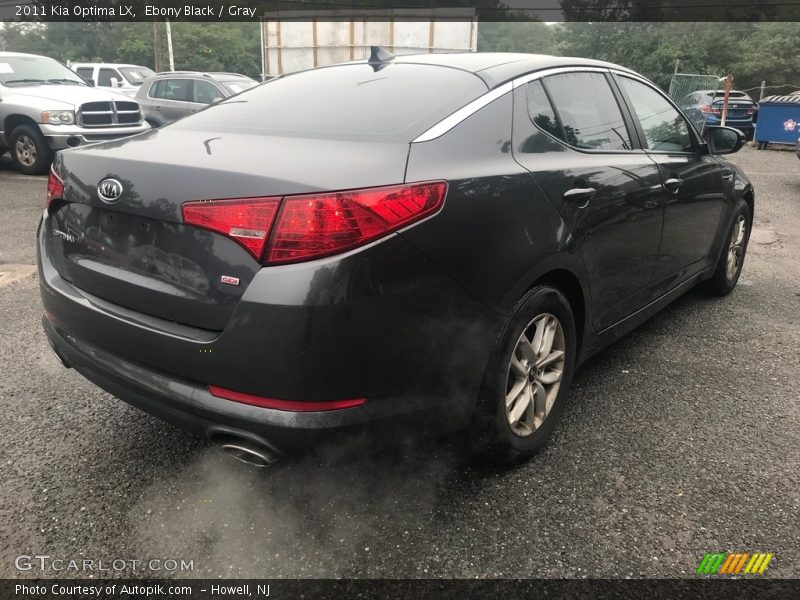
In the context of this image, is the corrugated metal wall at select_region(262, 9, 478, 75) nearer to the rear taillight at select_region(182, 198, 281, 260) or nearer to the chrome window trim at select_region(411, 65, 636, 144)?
the chrome window trim at select_region(411, 65, 636, 144)

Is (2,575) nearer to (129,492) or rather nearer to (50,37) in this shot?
(129,492)

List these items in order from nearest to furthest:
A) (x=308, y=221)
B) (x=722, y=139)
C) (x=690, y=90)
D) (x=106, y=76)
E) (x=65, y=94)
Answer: (x=308, y=221) < (x=722, y=139) < (x=65, y=94) < (x=106, y=76) < (x=690, y=90)

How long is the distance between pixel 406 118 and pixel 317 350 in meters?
0.95

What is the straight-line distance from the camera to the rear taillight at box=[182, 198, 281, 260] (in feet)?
5.97

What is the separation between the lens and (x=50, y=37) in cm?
6944

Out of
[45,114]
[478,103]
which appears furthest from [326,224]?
[45,114]

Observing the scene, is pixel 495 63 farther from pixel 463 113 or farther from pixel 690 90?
pixel 690 90

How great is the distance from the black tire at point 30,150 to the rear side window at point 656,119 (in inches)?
350

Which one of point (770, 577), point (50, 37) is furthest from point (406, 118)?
point (50, 37)

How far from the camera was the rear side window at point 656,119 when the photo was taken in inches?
133

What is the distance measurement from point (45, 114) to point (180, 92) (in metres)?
3.40

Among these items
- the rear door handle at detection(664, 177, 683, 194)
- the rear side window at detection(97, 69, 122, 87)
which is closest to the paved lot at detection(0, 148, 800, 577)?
the rear door handle at detection(664, 177, 683, 194)

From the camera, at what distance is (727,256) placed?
457 cm

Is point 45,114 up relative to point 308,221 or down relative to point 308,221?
down
